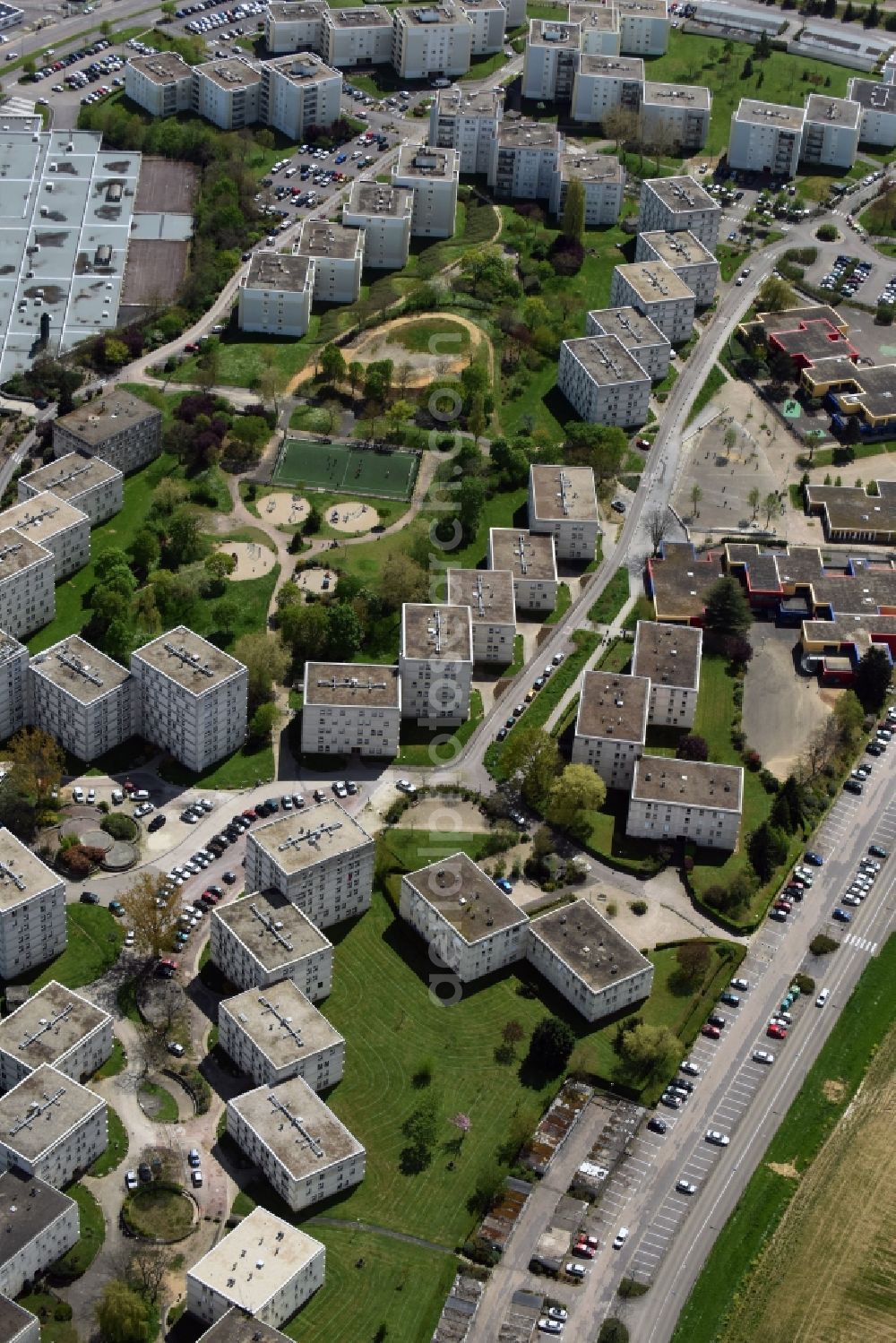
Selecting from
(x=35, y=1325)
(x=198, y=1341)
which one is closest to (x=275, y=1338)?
(x=198, y=1341)

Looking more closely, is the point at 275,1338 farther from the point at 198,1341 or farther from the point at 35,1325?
the point at 35,1325
